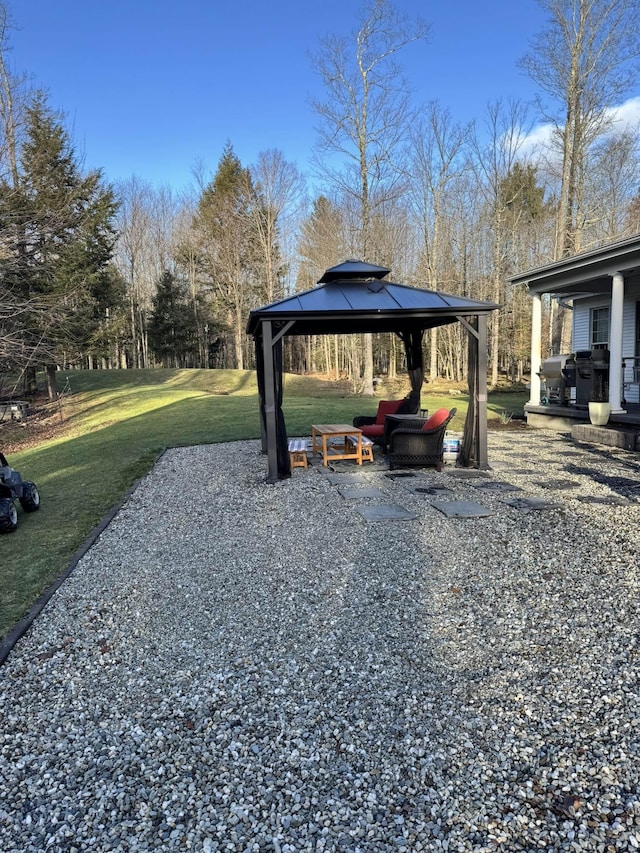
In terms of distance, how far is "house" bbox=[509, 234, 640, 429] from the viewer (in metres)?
9.55

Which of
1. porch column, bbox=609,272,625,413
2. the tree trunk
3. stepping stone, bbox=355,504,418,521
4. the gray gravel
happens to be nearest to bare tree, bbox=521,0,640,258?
porch column, bbox=609,272,625,413

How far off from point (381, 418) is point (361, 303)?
2.97 m

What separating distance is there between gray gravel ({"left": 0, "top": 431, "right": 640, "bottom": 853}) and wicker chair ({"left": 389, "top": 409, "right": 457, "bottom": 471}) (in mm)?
2575

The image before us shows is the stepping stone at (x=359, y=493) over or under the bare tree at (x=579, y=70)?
under

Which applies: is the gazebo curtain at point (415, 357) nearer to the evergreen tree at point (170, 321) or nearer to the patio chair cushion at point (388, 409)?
the patio chair cushion at point (388, 409)

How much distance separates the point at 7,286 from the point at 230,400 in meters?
7.29

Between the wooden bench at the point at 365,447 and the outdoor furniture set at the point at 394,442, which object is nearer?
the outdoor furniture set at the point at 394,442

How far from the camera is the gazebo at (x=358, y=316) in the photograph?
7.08 m

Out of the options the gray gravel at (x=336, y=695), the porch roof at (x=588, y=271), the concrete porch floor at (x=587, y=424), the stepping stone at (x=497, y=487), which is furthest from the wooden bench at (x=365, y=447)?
the porch roof at (x=588, y=271)

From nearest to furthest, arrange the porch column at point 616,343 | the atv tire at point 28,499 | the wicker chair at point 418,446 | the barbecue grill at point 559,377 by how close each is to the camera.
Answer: the atv tire at point 28,499, the wicker chair at point 418,446, the porch column at point 616,343, the barbecue grill at point 559,377

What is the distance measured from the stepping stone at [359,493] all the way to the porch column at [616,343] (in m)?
6.03

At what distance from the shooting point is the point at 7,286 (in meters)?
14.9

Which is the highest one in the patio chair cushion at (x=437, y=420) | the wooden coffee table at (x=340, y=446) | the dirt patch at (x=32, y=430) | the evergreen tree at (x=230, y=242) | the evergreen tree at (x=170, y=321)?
the evergreen tree at (x=230, y=242)

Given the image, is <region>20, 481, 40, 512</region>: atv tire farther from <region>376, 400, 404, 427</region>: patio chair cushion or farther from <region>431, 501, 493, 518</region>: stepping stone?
<region>376, 400, 404, 427</region>: patio chair cushion
